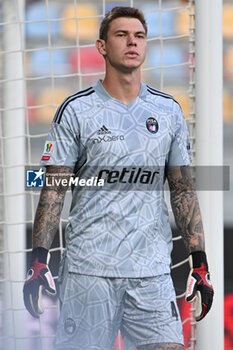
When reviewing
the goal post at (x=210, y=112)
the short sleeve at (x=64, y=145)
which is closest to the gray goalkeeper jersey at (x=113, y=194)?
the short sleeve at (x=64, y=145)

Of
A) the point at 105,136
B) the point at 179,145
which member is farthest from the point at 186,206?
the point at 105,136

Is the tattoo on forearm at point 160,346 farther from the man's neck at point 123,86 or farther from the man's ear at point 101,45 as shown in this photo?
the man's ear at point 101,45

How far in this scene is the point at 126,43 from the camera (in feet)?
5.26

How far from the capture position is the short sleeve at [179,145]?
1.62 meters

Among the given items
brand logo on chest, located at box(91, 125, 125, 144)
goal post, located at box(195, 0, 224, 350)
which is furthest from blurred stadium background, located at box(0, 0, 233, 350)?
brand logo on chest, located at box(91, 125, 125, 144)

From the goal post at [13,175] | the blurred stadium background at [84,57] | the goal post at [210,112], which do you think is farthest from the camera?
the blurred stadium background at [84,57]

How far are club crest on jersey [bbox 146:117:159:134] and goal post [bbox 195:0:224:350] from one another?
25 centimetres

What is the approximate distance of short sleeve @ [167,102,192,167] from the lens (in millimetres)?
1619

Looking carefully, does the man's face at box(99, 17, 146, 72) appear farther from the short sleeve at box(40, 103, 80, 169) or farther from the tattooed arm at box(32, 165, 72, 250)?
the tattooed arm at box(32, 165, 72, 250)

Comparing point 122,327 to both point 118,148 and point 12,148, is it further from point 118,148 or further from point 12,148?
point 12,148

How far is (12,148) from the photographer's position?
2.16 meters

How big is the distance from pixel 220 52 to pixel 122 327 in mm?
787

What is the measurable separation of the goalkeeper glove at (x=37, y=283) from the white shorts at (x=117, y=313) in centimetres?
6

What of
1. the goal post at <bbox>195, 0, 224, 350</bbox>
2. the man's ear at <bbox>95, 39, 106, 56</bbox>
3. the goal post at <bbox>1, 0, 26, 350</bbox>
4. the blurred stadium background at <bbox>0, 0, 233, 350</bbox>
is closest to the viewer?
the man's ear at <bbox>95, 39, 106, 56</bbox>
